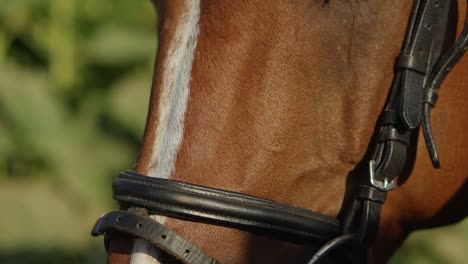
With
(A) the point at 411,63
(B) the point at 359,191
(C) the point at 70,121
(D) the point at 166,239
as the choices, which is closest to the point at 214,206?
(D) the point at 166,239

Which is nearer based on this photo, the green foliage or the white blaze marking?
the white blaze marking

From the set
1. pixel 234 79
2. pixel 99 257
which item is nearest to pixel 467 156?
pixel 234 79

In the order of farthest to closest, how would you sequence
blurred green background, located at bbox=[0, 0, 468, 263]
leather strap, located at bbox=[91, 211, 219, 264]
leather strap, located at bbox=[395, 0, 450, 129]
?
blurred green background, located at bbox=[0, 0, 468, 263]
leather strap, located at bbox=[395, 0, 450, 129]
leather strap, located at bbox=[91, 211, 219, 264]

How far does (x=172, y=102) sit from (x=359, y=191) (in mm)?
528

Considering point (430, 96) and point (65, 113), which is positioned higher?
point (430, 96)

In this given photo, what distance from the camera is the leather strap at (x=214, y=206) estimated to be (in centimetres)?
232

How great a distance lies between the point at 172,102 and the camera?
244 centimetres

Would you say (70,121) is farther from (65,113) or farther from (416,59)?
(416,59)

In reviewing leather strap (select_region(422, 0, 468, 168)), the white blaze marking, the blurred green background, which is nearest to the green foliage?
the blurred green background

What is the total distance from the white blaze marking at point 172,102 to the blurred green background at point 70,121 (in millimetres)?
4198

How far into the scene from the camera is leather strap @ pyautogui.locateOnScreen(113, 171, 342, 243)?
2324 millimetres

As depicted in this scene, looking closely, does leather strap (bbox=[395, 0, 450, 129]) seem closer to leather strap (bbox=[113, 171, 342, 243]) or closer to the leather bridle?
the leather bridle

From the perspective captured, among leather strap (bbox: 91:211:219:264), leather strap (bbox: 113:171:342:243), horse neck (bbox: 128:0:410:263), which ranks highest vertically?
horse neck (bbox: 128:0:410:263)

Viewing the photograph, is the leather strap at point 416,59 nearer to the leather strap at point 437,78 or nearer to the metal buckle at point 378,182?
the leather strap at point 437,78
